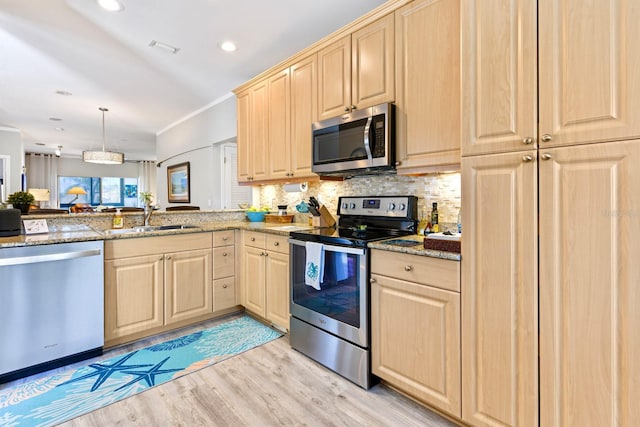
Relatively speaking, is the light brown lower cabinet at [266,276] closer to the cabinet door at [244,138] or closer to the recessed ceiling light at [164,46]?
the cabinet door at [244,138]

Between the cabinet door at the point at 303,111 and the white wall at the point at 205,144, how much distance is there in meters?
1.73

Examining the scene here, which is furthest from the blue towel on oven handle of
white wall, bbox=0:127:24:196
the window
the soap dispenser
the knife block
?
the window

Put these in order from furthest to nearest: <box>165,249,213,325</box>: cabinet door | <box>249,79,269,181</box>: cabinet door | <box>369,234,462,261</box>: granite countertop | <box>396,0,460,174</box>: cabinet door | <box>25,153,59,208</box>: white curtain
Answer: <box>25,153,59,208</box>: white curtain, <box>249,79,269,181</box>: cabinet door, <box>165,249,213,325</box>: cabinet door, <box>396,0,460,174</box>: cabinet door, <box>369,234,462,261</box>: granite countertop

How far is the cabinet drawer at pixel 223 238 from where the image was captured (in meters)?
2.96

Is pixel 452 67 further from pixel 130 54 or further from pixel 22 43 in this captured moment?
pixel 22 43

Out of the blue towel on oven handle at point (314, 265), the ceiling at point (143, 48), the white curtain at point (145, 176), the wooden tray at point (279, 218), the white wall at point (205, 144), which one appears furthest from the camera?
the white curtain at point (145, 176)

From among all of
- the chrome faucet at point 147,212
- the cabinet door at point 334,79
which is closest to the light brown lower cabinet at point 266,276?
the chrome faucet at point 147,212

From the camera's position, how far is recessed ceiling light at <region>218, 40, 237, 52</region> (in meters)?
2.80

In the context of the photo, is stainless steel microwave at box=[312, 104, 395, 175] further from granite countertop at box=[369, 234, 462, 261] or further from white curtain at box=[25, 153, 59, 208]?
white curtain at box=[25, 153, 59, 208]

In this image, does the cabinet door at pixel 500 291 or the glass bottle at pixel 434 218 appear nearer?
the cabinet door at pixel 500 291

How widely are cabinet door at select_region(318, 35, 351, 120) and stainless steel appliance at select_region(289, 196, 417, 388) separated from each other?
0.75m

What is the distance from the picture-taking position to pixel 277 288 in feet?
8.64

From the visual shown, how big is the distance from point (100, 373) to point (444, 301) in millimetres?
2216

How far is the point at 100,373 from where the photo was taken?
6.81 ft
